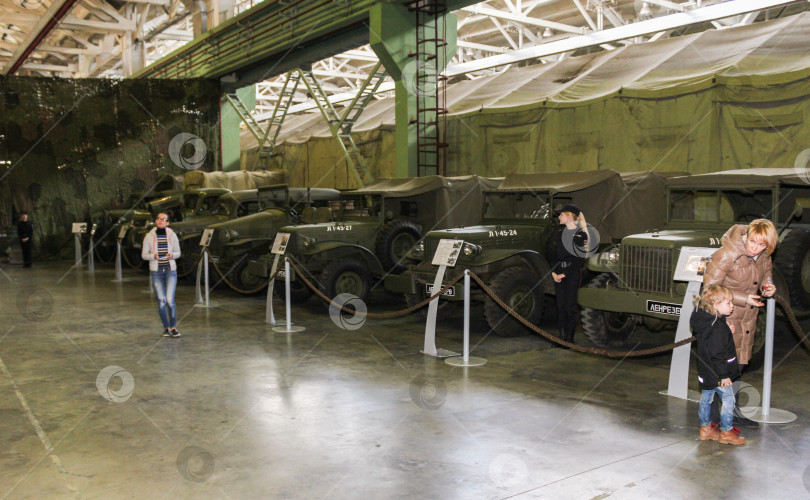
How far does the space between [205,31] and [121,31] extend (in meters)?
5.16

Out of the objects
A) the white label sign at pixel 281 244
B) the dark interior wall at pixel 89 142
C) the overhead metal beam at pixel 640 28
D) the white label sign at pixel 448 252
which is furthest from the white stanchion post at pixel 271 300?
the dark interior wall at pixel 89 142

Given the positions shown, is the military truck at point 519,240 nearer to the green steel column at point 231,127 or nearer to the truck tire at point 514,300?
the truck tire at point 514,300

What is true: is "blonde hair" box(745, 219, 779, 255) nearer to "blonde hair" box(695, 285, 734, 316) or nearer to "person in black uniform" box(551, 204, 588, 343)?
"blonde hair" box(695, 285, 734, 316)

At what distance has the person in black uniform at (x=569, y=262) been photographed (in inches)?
281

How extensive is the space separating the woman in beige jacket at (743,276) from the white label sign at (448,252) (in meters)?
2.71

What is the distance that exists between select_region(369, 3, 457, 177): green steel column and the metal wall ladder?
0.10 meters

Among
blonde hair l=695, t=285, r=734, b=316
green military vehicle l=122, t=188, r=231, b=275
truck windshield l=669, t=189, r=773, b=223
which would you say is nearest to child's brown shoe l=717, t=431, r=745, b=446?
blonde hair l=695, t=285, r=734, b=316

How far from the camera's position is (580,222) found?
23.9 feet

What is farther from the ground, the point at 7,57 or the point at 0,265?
the point at 7,57

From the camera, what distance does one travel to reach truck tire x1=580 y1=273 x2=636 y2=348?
7.20m

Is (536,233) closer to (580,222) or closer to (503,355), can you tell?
(580,222)

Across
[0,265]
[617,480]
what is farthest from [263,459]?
[0,265]

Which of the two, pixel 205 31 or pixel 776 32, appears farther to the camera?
pixel 205 31

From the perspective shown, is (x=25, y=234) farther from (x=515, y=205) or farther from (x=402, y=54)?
(x=515, y=205)
